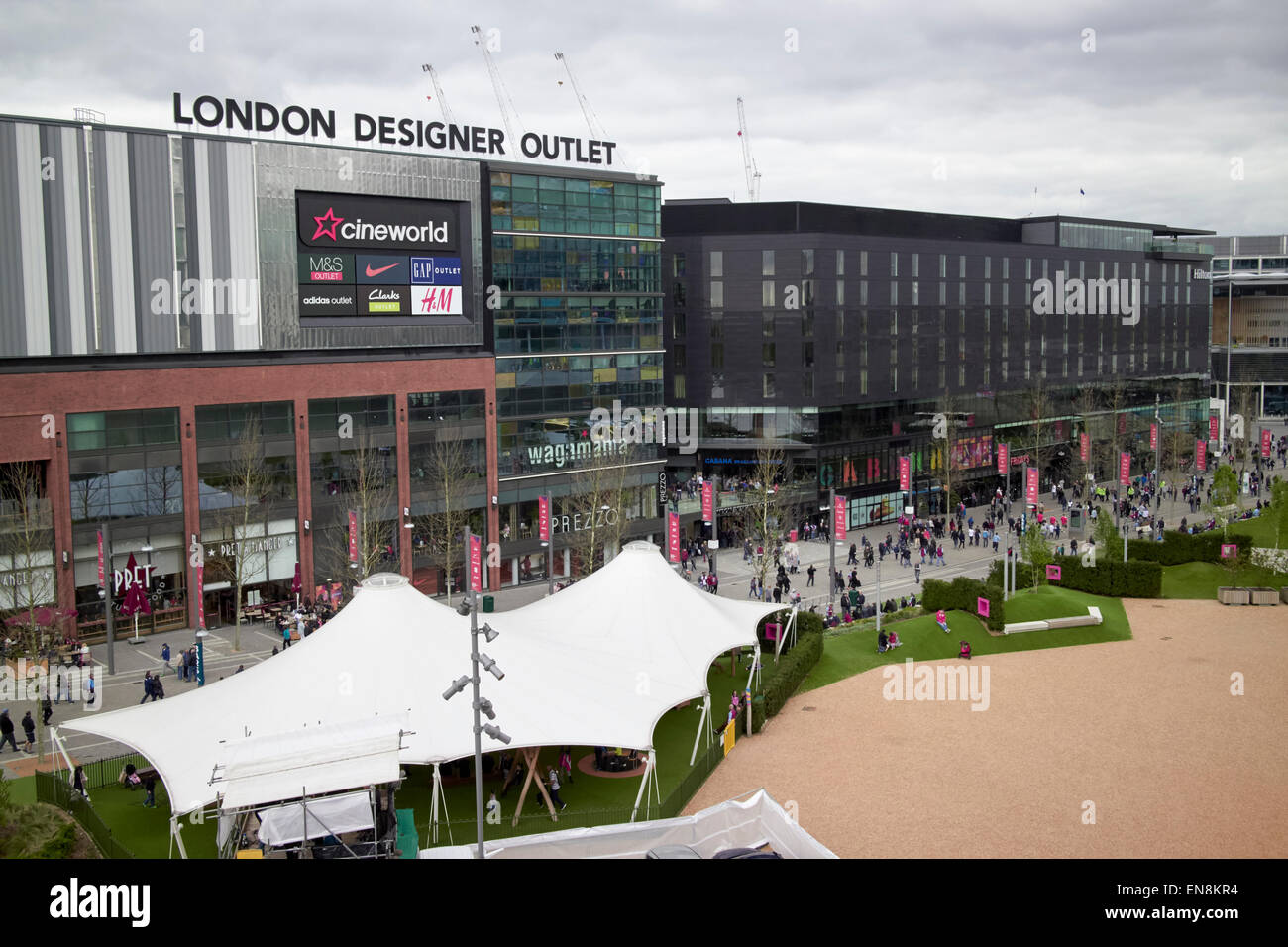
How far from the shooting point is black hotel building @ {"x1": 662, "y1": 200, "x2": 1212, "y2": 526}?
80438mm

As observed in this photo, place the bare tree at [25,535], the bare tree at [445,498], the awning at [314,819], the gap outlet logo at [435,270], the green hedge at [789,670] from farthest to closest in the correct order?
1. the gap outlet logo at [435,270]
2. the bare tree at [445,498]
3. the bare tree at [25,535]
4. the green hedge at [789,670]
5. the awning at [314,819]

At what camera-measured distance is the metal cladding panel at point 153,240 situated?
5038 centimetres

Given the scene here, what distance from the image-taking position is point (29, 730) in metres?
35.1

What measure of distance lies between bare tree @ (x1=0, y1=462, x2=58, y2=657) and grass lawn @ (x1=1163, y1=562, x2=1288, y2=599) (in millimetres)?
53066

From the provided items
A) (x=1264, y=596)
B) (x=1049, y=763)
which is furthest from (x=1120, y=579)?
(x=1049, y=763)

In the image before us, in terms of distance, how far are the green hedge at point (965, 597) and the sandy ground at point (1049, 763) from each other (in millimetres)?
2362

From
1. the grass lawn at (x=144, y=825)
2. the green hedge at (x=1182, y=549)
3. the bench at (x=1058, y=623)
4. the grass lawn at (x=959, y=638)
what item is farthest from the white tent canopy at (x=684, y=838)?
the green hedge at (x=1182, y=549)

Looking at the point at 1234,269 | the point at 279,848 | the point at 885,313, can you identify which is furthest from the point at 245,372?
the point at 1234,269

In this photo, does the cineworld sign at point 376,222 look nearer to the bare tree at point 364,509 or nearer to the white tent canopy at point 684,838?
the bare tree at point 364,509

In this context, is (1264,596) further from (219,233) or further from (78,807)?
(219,233)

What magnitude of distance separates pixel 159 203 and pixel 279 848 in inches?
1477

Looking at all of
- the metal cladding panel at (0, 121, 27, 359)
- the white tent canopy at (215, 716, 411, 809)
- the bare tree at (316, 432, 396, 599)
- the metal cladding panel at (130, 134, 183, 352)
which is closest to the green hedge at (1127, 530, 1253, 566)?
the bare tree at (316, 432, 396, 599)

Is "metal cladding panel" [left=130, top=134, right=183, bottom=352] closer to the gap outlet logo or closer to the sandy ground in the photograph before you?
the gap outlet logo

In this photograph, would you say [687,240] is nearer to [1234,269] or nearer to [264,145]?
[264,145]
